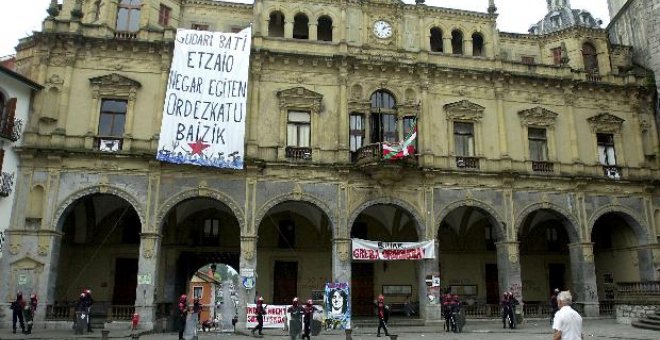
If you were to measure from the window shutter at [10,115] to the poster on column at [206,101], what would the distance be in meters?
6.73

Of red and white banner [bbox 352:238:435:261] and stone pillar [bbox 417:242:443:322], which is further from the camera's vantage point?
red and white banner [bbox 352:238:435:261]

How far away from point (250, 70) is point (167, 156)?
21.0 feet

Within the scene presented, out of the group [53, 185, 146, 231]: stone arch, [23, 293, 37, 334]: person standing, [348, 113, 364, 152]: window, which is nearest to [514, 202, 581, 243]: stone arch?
[348, 113, 364, 152]: window

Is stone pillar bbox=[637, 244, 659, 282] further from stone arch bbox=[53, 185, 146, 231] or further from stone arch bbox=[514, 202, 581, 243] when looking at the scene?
stone arch bbox=[53, 185, 146, 231]

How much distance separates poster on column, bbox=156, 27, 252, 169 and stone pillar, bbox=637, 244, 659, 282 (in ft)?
75.3

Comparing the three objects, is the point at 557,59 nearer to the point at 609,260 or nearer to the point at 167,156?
the point at 609,260

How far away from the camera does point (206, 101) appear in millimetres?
26297

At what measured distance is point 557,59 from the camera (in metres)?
33.5

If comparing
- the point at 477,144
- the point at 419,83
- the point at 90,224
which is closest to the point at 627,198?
the point at 477,144

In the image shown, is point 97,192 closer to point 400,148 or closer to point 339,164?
point 339,164

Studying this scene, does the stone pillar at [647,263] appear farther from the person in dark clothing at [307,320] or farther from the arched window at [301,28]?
the arched window at [301,28]

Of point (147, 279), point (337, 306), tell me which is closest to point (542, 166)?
point (337, 306)

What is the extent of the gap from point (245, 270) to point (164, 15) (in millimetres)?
14946

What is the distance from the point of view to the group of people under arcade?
2078 cm
